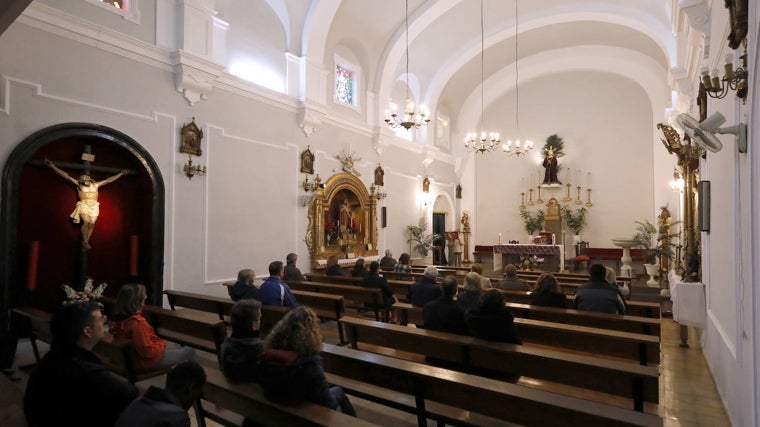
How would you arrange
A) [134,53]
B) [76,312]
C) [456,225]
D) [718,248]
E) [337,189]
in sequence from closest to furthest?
[76,312] < [718,248] < [134,53] < [337,189] < [456,225]

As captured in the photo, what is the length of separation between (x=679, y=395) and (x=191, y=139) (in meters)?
7.38

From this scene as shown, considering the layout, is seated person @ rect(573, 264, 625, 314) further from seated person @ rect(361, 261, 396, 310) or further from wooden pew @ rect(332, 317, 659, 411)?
seated person @ rect(361, 261, 396, 310)

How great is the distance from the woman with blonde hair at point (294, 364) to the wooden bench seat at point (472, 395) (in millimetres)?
632

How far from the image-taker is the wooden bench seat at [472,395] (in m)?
1.95

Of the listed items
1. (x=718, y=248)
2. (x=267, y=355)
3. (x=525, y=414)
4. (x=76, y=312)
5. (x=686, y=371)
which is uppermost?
(x=718, y=248)

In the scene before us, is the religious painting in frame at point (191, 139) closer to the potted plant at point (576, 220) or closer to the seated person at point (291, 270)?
the seated person at point (291, 270)

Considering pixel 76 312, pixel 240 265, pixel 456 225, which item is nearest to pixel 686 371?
pixel 76 312

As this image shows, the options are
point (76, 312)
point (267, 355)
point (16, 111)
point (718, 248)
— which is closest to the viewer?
point (76, 312)

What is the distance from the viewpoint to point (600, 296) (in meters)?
4.34

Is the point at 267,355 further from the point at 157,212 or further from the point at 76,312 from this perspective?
the point at 157,212

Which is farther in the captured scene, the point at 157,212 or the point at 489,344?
the point at 157,212

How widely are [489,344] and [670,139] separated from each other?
567 centimetres

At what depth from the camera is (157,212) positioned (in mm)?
6590

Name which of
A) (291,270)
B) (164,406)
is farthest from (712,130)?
(291,270)
